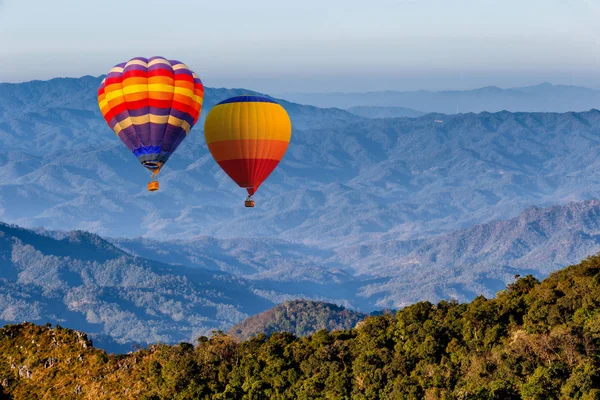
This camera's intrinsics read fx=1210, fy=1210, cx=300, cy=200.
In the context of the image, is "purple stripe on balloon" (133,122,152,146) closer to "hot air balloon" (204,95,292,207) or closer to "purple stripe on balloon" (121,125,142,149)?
"purple stripe on balloon" (121,125,142,149)

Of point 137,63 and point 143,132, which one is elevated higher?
point 137,63

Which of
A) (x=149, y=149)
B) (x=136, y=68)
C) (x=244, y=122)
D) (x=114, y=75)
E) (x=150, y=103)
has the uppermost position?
→ (x=136, y=68)

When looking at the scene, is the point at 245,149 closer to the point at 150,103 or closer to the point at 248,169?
the point at 248,169

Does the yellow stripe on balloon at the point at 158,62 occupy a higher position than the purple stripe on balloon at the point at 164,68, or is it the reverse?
the yellow stripe on balloon at the point at 158,62

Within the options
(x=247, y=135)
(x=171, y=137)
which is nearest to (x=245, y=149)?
(x=247, y=135)

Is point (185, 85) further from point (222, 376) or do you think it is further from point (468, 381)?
point (468, 381)

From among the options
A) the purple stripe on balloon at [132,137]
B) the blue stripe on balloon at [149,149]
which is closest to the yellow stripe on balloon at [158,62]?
the purple stripe on balloon at [132,137]

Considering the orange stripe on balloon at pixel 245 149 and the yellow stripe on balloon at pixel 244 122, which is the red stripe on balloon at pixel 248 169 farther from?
the yellow stripe on balloon at pixel 244 122
